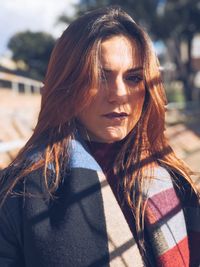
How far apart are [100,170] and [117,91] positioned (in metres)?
0.23

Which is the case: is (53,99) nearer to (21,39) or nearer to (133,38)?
(133,38)

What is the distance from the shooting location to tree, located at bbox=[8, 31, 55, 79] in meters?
34.2

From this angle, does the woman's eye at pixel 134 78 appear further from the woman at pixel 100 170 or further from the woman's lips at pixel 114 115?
the woman's lips at pixel 114 115

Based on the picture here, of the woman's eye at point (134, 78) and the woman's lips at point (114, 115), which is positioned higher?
the woman's eye at point (134, 78)

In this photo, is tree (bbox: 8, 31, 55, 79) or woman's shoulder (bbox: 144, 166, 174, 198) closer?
woman's shoulder (bbox: 144, 166, 174, 198)

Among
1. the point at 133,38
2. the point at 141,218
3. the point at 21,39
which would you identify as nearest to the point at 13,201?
the point at 141,218

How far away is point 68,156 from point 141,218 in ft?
0.92

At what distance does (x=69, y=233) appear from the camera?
1.15 meters

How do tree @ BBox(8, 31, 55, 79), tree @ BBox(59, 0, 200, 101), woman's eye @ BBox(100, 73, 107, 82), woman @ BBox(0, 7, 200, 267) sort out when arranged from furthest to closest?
1. tree @ BBox(8, 31, 55, 79)
2. tree @ BBox(59, 0, 200, 101)
3. woman's eye @ BBox(100, 73, 107, 82)
4. woman @ BBox(0, 7, 200, 267)

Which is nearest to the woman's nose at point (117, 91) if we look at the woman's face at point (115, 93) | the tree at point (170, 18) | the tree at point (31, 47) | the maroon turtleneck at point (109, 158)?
the woman's face at point (115, 93)

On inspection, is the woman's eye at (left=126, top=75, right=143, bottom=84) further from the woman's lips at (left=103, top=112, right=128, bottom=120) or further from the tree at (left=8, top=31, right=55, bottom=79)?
the tree at (left=8, top=31, right=55, bottom=79)

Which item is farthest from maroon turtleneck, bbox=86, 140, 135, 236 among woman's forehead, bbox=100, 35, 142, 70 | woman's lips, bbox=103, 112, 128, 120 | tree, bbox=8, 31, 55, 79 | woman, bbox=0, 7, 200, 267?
tree, bbox=8, 31, 55, 79

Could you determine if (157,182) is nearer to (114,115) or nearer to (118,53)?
(114,115)

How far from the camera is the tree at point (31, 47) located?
34250 mm
